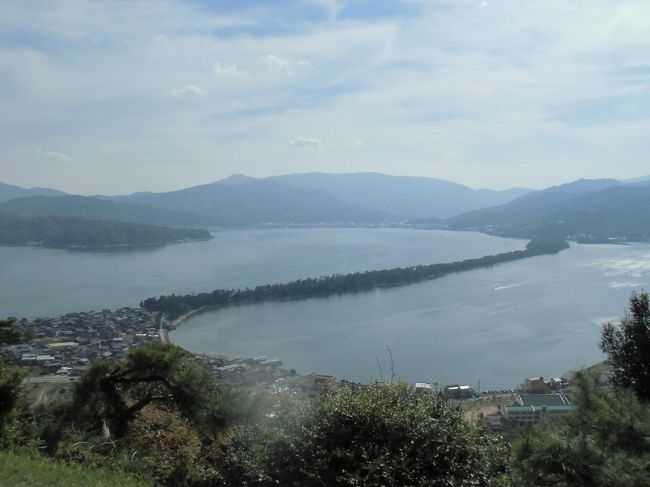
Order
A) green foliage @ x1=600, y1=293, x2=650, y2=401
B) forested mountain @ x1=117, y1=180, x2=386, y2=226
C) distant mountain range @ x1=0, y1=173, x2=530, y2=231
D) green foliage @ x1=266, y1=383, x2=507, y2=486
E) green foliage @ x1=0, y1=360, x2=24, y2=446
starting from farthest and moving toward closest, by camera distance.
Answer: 1. forested mountain @ x1=117, y1=180, x2=386, y2=226
2. distant mountain range @ x1=0, y1=173, x2=530, y2=231
3. green foliage @ x1=0, y1=360, x2=24, y2=446
4. green foliage @ x1=600, y1=293, x2=650, y2=401
5. green foliage @ x1=266, y1=383, x2=507, y2=486

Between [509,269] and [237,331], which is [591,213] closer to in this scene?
[509,269]

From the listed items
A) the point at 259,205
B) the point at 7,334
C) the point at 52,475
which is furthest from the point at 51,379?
the point at 259,205

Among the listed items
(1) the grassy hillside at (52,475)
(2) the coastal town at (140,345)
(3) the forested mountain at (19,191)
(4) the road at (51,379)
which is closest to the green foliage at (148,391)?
(1) the grassy hillside at (52,475)

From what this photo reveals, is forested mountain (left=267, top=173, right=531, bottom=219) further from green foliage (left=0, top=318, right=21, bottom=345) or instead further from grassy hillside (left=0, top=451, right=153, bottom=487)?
grassy hillside (left=0, top=451, right=153, bottom=487)

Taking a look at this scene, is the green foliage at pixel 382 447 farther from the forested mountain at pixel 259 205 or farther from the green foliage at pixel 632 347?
the forested mountain at pixel 259 205

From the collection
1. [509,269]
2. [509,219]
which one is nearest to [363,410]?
[509,269]

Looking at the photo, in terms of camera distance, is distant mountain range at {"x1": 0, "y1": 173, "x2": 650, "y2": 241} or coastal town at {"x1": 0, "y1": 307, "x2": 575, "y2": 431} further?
distant mountain range at {"x1": 0, "y1": 173, "x2": 650, "y2": 241}

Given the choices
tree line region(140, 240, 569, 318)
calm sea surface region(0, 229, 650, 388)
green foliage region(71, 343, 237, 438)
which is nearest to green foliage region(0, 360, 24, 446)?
green foliage region(71, 343, 237, 438)
